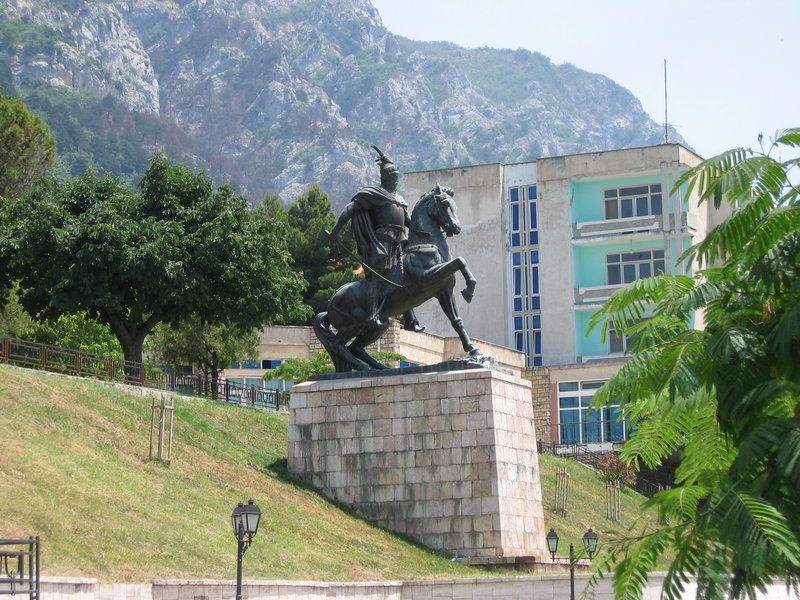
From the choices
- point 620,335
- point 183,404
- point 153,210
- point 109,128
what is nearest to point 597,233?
point 153,210

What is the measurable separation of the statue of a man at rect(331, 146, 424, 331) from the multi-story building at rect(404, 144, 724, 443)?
33.4 m

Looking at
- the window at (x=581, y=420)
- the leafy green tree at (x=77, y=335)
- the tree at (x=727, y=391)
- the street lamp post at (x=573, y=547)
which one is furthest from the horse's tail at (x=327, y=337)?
the window at (x=581, y=420)

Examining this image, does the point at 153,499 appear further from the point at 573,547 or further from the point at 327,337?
the point at 573,547

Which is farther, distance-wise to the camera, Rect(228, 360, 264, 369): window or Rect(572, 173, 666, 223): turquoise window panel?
Rect(572, 173, 666, 223): turquoise window panel

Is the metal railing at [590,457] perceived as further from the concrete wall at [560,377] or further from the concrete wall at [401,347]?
the concrete wall at [401,347]

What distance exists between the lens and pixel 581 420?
62219 millimetres

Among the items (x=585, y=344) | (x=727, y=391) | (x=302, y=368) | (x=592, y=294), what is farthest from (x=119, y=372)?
(x=727, y=391)

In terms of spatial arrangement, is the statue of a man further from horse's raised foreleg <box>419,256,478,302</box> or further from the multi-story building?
the multi-story building

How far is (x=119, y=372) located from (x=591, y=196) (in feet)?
102

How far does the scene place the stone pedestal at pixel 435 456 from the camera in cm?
2797

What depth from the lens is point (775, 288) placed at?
9938 millimetres

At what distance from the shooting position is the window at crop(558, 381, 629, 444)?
61688 millimetres

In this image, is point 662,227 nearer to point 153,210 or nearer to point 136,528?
point 153,210

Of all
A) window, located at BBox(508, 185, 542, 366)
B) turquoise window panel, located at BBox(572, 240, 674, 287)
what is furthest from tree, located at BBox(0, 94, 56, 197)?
turquoise window panel, located at BBox(572, 240, 674, 287)
